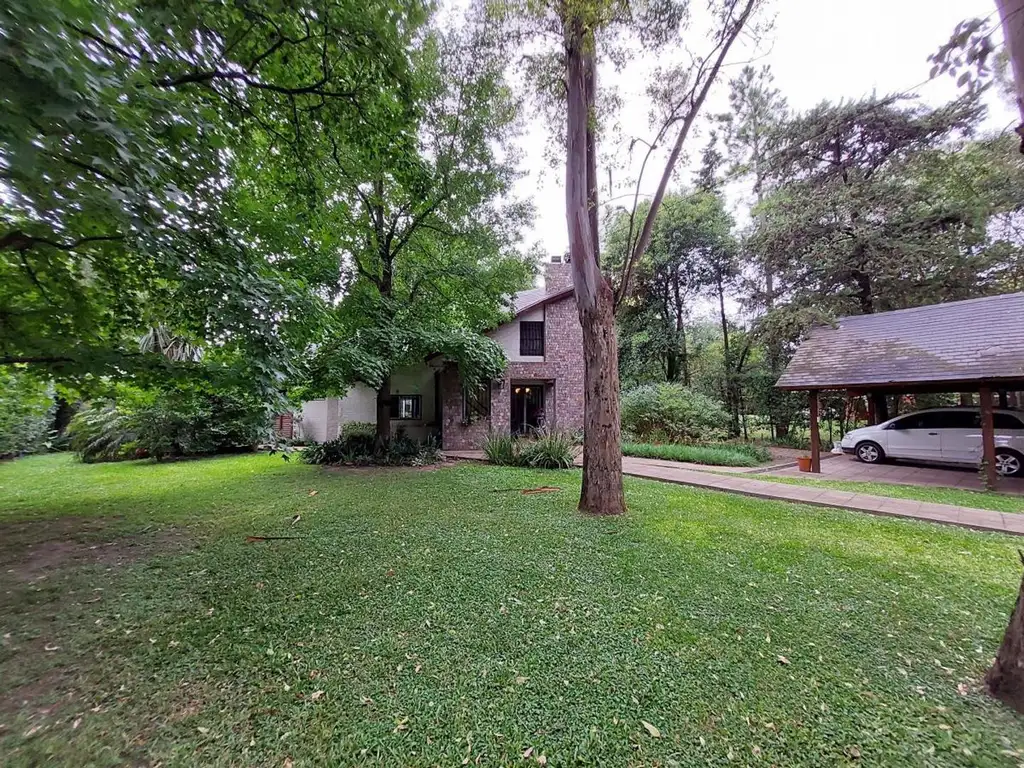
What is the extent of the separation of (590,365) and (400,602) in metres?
3.55

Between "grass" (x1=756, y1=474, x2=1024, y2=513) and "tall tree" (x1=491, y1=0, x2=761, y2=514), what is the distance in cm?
484

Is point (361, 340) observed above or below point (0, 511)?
above

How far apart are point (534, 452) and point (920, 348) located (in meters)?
8.40

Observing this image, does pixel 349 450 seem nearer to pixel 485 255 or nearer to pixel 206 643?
pixel 485 255

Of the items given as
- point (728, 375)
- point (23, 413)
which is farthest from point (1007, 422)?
point (23, 413)

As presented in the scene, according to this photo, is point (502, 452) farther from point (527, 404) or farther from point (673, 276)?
point (673, 276)

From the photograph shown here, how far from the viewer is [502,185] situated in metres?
9.27

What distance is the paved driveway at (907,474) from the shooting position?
7768 millimetres

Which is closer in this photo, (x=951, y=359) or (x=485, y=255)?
(x=951, y=359)

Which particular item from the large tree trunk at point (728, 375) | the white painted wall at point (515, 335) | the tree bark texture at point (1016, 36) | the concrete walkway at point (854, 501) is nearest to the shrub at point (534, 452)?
the concrete walkway at point (854, 501)

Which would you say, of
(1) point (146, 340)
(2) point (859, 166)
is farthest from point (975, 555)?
(1) point (146, 340)

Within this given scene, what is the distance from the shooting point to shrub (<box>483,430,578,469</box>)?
30.2 ft

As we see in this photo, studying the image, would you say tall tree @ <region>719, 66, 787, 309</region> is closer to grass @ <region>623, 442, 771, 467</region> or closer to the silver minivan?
the silver minivan

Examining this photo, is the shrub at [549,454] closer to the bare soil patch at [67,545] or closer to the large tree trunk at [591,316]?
the large tree trunk at [591,316]
